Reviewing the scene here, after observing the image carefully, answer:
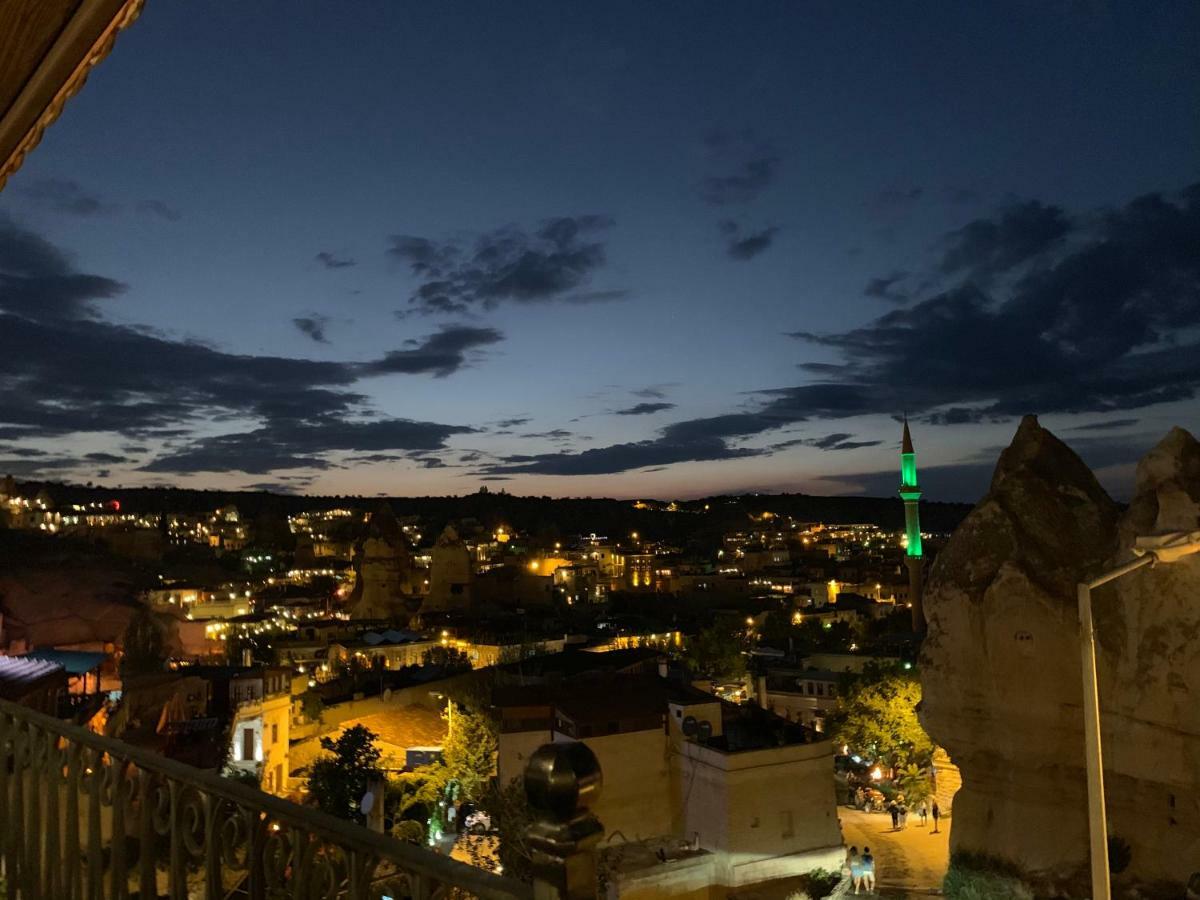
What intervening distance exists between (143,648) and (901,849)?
22474mm

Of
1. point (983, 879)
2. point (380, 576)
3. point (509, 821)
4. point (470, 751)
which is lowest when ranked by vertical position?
point (983, 879)

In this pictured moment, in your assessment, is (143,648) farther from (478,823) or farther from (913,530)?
(913,530)

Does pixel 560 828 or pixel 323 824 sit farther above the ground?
pixel 560 828

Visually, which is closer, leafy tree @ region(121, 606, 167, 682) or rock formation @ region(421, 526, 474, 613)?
leafy tree @ region(121, 606, 167, 682)

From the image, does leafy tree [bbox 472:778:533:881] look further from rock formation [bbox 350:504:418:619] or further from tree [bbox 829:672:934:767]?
rock formation [bbox 350:504:418:619]

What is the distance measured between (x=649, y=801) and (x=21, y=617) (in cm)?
2257

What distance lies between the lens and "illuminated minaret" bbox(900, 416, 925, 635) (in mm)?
46928

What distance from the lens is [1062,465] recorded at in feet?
56.7

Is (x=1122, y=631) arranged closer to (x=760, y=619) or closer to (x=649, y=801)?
(x=649, y=801)

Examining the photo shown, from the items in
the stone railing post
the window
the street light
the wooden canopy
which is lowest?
the window

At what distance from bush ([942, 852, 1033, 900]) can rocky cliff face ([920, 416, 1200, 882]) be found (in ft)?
0.82

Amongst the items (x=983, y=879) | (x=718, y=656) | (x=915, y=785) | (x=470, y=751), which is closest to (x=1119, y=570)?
(x=983, y=879)

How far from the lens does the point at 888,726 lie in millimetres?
28078

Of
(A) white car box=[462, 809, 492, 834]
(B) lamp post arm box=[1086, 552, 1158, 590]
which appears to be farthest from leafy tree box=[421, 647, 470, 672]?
(B) lamp post arm box=[1086, 552, 1158, 590]
